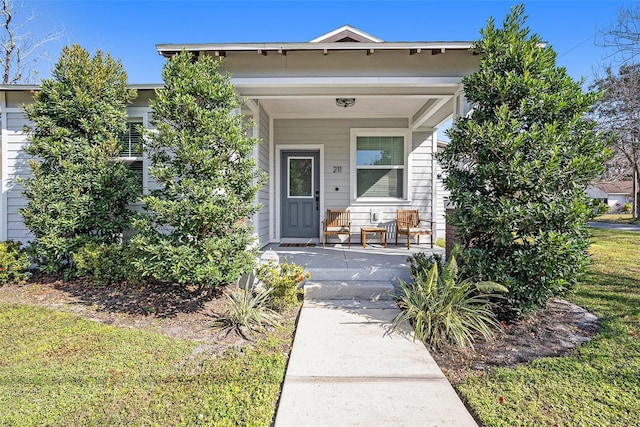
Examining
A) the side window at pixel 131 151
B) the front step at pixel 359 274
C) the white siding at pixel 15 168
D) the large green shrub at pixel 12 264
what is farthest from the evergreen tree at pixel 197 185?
the white siding at pixel 15 168

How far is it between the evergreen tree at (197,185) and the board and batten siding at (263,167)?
203 centimetres

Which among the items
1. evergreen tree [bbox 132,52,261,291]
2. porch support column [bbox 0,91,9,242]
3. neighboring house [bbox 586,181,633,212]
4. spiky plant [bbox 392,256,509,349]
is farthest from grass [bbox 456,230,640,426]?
neighboring house [bbox 586,181,633,212]

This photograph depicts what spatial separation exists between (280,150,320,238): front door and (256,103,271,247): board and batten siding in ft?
1.81

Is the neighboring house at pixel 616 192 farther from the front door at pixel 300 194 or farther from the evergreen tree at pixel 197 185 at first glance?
the evergreen tree at pixel 197 185

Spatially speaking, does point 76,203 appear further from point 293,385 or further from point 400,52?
point 400,52

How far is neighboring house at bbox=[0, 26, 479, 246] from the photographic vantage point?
4.48 metres

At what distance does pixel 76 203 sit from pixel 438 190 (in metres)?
7.06

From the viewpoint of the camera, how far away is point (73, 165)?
15.0ft

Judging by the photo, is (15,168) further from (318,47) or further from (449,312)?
(449,312)

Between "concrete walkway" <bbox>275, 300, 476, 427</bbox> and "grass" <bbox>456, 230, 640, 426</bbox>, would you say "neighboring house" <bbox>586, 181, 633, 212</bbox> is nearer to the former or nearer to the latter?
"grass" <bbox>456, 230, 640, 426</bbox>

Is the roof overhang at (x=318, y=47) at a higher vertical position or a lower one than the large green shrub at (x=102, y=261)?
higher

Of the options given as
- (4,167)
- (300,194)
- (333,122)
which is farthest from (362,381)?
(4,167)

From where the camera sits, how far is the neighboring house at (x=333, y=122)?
448cm

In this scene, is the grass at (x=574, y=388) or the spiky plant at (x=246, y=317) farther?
the spiky plant at (x=246, y=317)
